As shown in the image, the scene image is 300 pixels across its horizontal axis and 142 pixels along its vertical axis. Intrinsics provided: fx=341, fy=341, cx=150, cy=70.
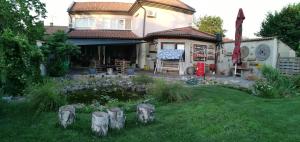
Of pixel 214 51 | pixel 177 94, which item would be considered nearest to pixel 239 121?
pixel 177 94

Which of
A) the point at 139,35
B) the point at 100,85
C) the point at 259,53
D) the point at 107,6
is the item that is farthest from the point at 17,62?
the point at 107,6

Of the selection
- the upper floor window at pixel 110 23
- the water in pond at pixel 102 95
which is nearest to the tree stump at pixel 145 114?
the water in pond at pixel 102 95

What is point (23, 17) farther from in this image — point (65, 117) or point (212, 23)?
point (212, 23)

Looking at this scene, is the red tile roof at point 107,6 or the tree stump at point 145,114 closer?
the tree stump at point 145,114

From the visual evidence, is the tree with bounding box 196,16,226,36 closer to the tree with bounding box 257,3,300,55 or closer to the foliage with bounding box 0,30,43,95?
the tree with bounding box 257,3,300,55

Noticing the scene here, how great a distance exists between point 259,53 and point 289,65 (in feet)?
6.77

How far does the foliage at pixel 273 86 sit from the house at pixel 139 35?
970 cm

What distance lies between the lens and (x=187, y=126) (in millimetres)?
7023

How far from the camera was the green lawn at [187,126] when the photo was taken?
6.26 meters

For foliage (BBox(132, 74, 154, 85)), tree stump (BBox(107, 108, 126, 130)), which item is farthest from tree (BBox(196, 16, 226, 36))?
tree stump (BBox(107, 108, 126, 130))

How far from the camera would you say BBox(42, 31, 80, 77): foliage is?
17719 millimetres

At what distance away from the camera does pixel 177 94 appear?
9.78 meters

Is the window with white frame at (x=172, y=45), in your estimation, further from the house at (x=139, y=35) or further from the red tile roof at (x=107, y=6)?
the red tile roof at (x=107, y=6)

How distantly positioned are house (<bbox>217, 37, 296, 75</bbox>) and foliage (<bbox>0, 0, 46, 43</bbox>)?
1232 cm
